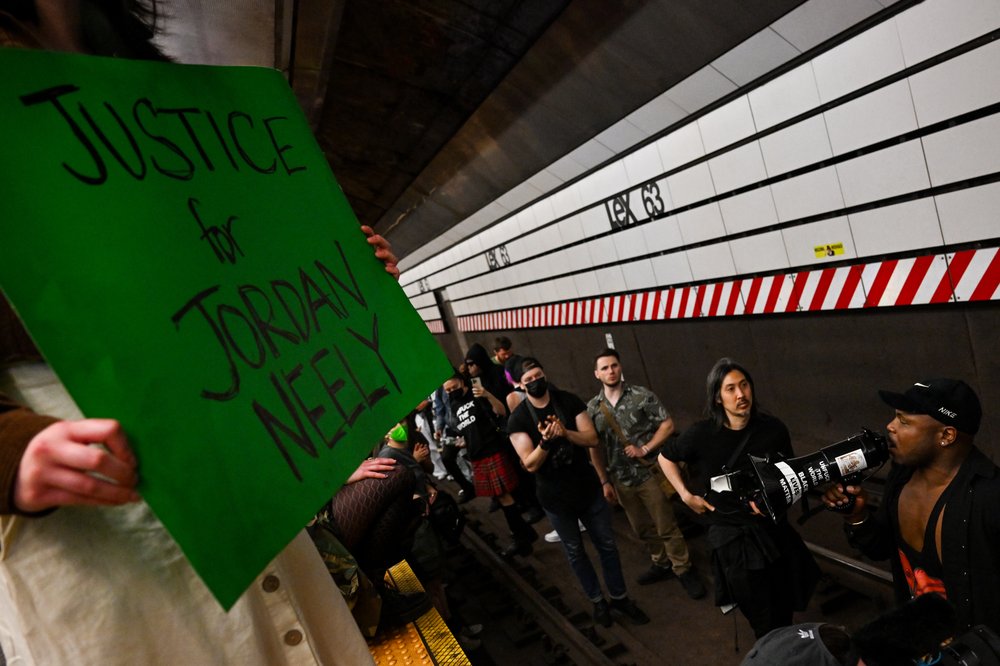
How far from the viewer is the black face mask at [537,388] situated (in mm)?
5859

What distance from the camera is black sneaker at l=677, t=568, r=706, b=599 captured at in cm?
588

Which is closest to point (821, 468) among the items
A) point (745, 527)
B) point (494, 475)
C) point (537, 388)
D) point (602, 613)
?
point (745, 527)

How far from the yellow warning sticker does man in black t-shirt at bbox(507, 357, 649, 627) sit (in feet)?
9.42

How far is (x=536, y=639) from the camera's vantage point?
19.5 feet

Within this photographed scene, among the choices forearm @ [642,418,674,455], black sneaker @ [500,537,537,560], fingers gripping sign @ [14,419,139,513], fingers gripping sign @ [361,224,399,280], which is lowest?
black sneaker @ [500,537,537,560]

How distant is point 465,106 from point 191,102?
31.3 feet

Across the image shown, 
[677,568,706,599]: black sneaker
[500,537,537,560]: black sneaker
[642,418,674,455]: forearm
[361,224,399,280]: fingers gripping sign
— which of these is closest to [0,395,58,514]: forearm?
[361,224,399,280]: fingers gripping sign

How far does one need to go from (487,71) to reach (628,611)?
23.0 feet

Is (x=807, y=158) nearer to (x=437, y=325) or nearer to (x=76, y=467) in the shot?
(x=76, y=467)

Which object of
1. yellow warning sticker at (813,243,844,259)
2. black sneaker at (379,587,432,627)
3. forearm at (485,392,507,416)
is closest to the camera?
black sneaker at (379,587,432,627)

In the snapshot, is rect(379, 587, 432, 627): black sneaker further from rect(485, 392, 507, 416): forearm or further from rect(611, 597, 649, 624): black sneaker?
rect(485, 392, 507, 416): forearm

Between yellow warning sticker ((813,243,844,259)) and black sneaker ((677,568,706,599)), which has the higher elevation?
yellow warning sticker ((813,243,844,259))

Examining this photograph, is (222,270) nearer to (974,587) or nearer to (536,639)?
(974,587)

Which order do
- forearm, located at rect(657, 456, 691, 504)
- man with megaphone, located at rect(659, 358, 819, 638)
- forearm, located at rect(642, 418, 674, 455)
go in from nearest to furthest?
man with megaphone, located at rect(659, 358, 819, 638) < forearm, located at rect(657, 456, 691, 504) < forearm, located at rect(642, 418, 674, 455)
